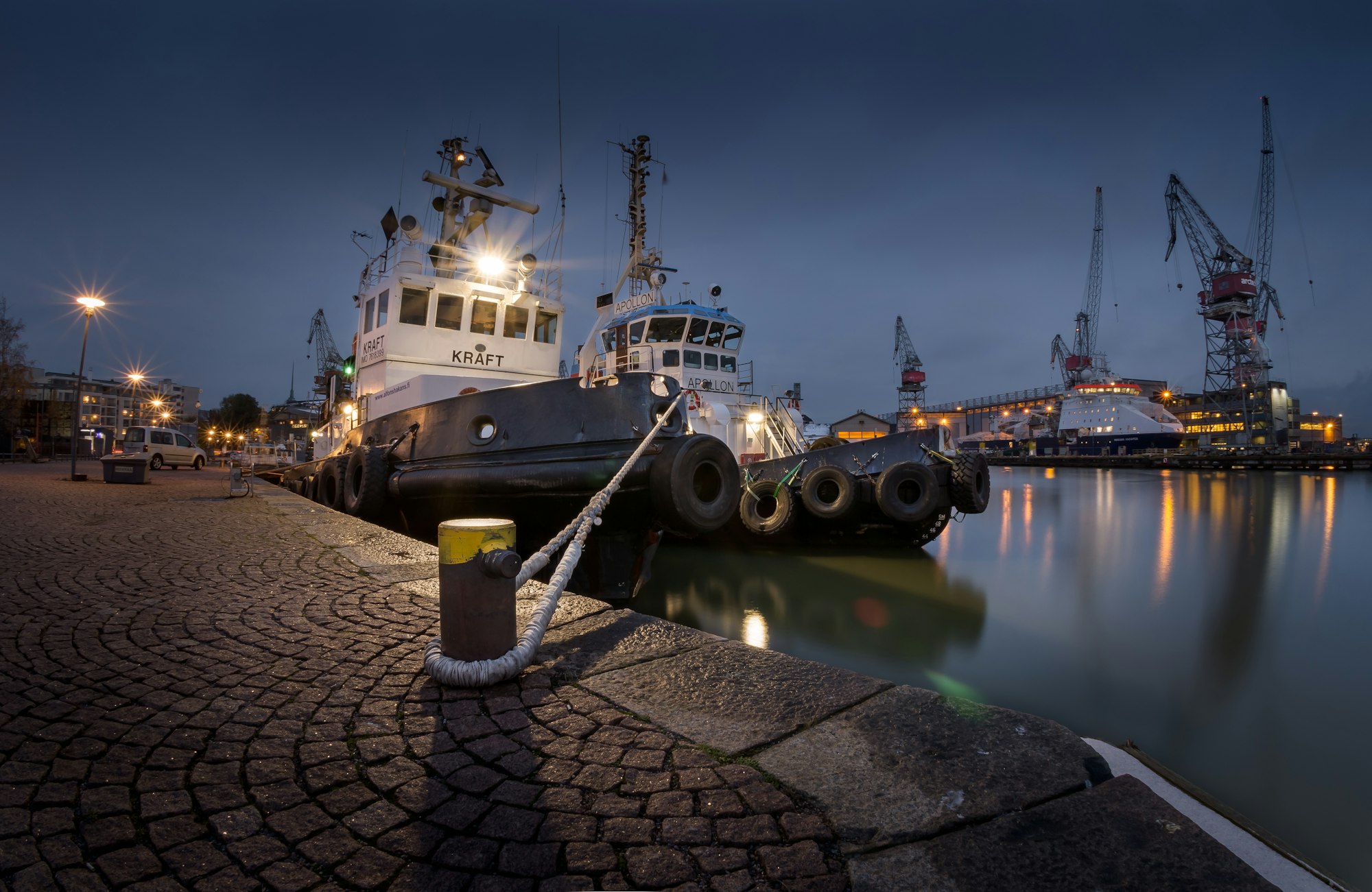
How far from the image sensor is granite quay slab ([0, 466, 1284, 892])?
4.70 feet

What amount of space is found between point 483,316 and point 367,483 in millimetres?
3655

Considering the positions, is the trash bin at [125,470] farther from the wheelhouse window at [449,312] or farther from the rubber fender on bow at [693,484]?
the rubber fender on bow at [693,484]

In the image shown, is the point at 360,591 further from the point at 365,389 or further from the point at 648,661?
the point at 365,389

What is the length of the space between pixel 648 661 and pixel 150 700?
1.91m

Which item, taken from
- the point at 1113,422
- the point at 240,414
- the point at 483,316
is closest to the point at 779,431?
the point at 483,316

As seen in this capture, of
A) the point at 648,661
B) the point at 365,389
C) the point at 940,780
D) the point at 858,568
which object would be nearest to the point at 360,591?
the point at 648,661

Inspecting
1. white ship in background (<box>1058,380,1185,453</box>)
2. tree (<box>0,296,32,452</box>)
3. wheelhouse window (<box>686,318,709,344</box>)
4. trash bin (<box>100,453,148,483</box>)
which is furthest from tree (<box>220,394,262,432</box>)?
white ship in background (<box>1058,380,1185,453</box>)

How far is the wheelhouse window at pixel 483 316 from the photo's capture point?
391 inches

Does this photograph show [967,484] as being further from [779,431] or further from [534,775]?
[534,775]

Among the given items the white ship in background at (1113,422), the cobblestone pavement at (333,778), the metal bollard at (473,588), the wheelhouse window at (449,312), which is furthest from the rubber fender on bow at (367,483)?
the white ship in background at (1113,422)

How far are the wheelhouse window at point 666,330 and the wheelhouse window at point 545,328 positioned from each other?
10.6 feet

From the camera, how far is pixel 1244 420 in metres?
66.6

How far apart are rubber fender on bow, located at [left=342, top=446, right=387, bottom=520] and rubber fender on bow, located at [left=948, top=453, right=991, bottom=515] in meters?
9.03

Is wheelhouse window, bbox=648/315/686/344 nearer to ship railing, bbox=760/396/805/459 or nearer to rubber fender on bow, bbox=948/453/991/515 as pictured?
ship railing, bbox=760/396/805/459
